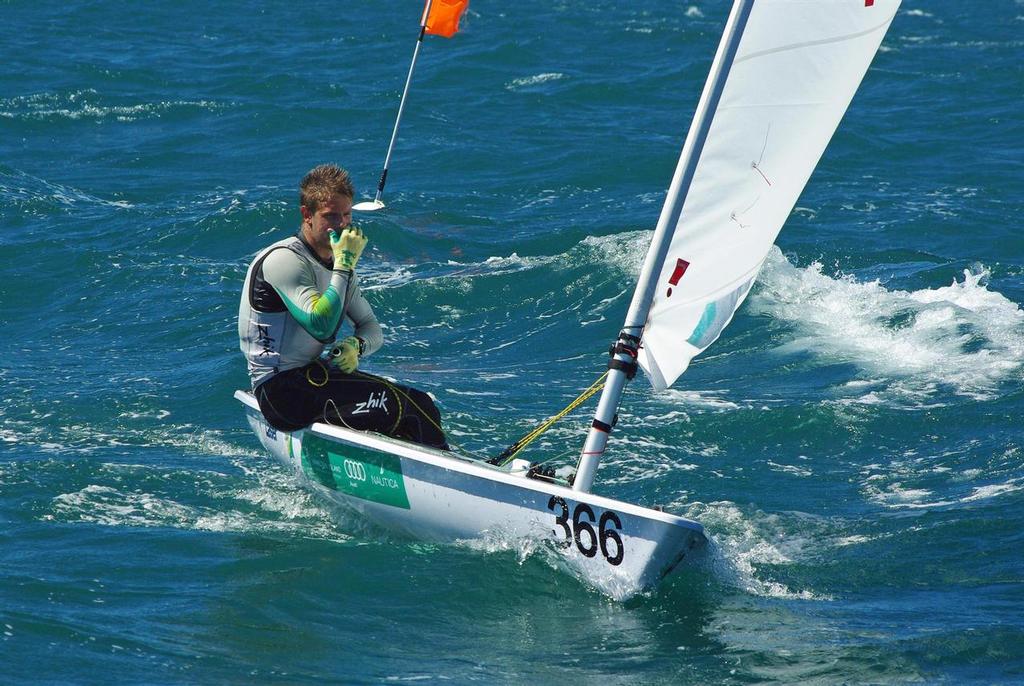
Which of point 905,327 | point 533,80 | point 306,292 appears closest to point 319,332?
point 306,292

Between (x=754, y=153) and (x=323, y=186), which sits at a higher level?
(x=754, y=153)

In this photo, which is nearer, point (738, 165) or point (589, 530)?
point (738, 165)

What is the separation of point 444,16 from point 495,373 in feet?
19.6

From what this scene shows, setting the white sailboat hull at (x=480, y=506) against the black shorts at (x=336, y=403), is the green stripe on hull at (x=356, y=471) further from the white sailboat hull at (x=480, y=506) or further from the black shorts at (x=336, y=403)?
the black shorts at (x=336, y=403)

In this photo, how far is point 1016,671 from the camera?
5016 millimetres

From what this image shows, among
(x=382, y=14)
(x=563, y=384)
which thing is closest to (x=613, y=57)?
(x=382, y=14)

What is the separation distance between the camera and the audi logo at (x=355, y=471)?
620cm

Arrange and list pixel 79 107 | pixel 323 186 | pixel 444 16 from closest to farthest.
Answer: pixel 323 186, pixel 444 16, pixel 79 107

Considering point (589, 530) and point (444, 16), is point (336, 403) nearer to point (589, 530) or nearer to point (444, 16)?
point (589, 530)

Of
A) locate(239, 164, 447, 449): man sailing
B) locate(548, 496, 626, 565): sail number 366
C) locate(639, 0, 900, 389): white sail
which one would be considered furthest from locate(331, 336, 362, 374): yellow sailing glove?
locate(639, 0, 900, 389): white sail

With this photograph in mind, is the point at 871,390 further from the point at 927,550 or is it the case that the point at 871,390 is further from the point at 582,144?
the point at 582,144

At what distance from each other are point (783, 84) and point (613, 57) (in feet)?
54.0

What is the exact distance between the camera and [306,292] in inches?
229

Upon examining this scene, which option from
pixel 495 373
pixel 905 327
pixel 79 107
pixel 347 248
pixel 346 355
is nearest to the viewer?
pixel 347 248
